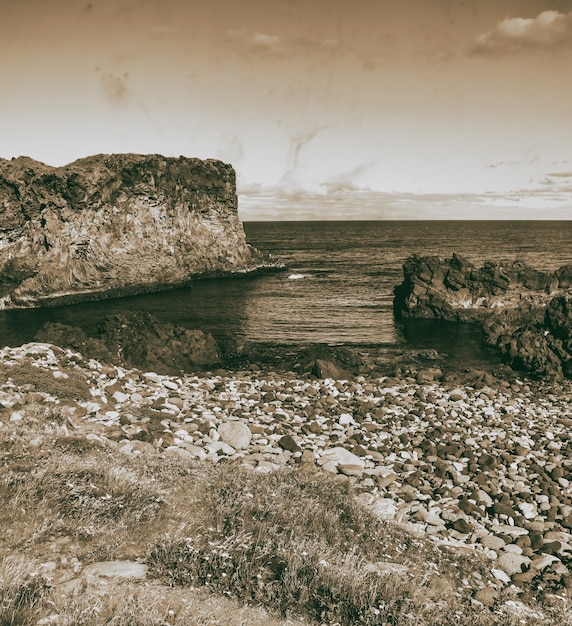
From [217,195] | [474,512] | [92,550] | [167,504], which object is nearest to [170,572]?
[92,550]

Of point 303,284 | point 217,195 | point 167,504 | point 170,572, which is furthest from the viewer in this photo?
point 217,195

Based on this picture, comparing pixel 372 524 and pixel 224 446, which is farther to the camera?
pixel 224 446

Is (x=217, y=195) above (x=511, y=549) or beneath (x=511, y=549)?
above

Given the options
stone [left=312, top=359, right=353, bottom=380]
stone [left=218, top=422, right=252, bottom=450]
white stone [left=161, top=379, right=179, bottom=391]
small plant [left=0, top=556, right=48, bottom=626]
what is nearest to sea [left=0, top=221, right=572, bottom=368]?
stone [left=312, top=359, right=353, bottom=380]

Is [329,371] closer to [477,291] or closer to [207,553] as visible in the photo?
[207,553]

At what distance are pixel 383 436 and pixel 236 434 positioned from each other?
468cm

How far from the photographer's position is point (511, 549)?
9141mm

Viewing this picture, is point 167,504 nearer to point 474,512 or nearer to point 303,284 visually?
point 474,512

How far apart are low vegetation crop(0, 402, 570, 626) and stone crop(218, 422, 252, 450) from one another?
346 cm

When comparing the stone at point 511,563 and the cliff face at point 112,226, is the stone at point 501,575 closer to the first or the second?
the stone at point 511,563

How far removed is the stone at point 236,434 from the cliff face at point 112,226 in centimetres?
4356

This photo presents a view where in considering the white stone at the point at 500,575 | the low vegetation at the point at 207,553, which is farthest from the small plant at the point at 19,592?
the white stone at the point at 500,575

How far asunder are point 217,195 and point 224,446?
2717 inches

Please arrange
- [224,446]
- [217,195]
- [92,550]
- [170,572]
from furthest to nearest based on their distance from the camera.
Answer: [217,195] < [224,446] < [92,550] < [170,572]
